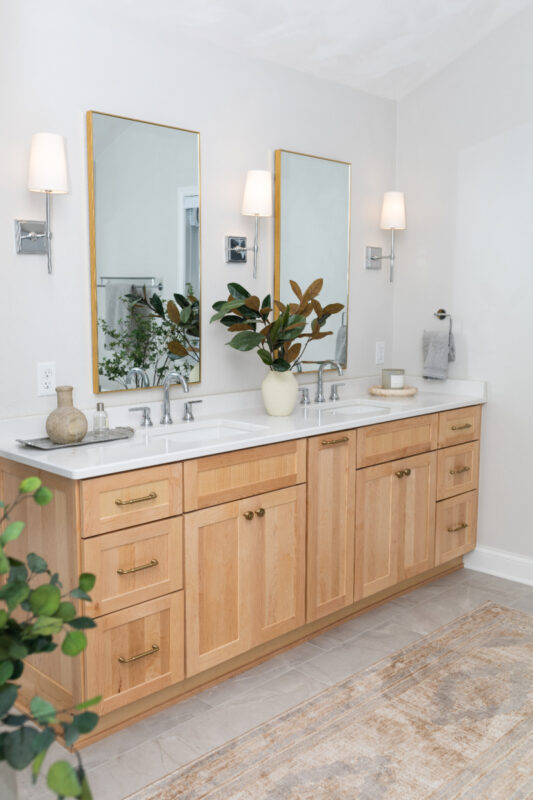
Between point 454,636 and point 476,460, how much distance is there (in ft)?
3.18

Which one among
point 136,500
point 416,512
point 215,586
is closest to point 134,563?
point 136,500

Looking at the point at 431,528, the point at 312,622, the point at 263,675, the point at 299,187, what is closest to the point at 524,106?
the point at 299,187

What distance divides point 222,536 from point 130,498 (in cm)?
41

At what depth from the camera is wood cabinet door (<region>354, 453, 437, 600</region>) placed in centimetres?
302

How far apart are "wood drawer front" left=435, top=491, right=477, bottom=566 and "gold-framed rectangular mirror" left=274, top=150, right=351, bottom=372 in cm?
83

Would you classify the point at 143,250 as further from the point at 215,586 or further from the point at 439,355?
the point at 439,355

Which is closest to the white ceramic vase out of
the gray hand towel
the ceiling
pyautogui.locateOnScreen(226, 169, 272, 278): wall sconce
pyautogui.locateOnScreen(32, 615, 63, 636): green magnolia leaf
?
pyautogui.locateOnScreen(226, 169, 272, 278): wall sconce

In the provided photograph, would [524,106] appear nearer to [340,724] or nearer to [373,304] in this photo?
[373,304]

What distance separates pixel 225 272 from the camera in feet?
10.00

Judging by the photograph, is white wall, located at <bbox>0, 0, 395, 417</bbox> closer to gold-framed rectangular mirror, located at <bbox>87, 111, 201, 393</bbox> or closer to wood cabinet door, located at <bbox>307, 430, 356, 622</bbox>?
gold-framed rectangular mirror, located at <bbox>87, 111, 201, 393</bbox>

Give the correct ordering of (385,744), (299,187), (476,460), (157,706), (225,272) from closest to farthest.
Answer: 1. (385,744)
2. (157,706)
3. (225,272)
4. (299,187)
5. (476,460)

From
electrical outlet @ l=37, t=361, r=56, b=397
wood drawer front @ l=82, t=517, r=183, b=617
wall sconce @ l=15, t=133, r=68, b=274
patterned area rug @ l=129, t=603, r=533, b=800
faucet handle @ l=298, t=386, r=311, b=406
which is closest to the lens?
patterned area rug @ l=129, t=603, r=533, b=800

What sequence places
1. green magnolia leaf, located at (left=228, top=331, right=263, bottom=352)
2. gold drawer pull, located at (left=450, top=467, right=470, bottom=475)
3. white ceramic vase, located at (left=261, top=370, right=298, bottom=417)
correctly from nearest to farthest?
green magnolia leaf, located at (left=228, top=331, right=263, bottom=352) → white ceramic vase, located at (left=261, top=370, right=298, bottom=417) → gold drawer pull, located at (left=450, top=467, right=470, bottom=475)

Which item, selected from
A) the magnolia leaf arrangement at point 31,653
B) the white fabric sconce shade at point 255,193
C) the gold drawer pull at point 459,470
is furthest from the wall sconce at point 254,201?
the magnolia leaf arrangement at point 31,653
